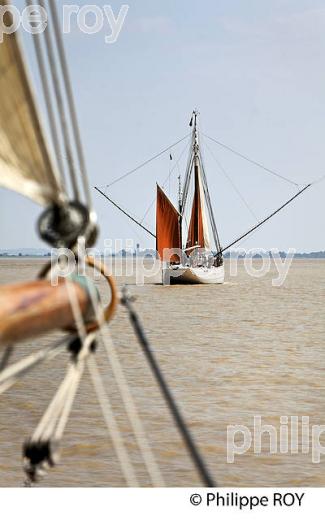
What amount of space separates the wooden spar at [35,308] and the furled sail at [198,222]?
63.8m

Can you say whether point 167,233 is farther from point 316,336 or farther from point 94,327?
→ point 94,327

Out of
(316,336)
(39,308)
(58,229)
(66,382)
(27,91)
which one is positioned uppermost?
(27,91)

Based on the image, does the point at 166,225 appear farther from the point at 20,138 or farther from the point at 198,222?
the point at 20,138

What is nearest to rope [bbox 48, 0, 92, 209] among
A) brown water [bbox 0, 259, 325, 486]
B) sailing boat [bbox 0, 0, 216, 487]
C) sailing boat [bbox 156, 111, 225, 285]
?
sailing boat [bbox 0, 0, 216, 487]

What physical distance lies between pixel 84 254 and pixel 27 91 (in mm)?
1076

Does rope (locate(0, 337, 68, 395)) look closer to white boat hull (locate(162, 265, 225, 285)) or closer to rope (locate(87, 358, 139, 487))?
rope (locate(87, 358, 139, 487))

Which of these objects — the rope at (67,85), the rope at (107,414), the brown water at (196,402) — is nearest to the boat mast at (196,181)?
the brown water at (196,402)

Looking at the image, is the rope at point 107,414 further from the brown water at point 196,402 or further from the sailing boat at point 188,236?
the sailing boat at point 188,236

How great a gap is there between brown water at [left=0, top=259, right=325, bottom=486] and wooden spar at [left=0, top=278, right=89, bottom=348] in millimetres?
8019

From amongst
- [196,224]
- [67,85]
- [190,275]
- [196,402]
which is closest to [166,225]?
[196,224]

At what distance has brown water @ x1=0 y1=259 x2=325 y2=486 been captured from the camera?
12.7 m

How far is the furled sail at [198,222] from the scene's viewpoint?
68.4 m
